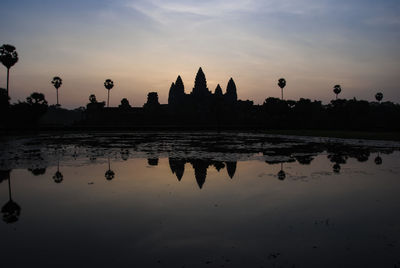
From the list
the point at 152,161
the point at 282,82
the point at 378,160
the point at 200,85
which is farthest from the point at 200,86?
the point at 378,160

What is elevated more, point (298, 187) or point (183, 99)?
point (183, 99)

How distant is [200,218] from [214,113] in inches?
3967

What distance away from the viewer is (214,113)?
109 meters

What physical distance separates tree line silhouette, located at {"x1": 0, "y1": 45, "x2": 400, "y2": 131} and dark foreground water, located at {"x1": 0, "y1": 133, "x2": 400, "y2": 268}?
56250 mm

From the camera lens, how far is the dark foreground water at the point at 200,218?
667cm

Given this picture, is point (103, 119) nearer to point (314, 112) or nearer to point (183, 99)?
point (183, 99)

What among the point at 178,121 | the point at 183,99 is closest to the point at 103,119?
the point at 178,121

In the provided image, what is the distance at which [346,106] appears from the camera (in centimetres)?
8369

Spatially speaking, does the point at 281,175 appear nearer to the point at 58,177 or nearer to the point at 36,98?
the point at 58,177

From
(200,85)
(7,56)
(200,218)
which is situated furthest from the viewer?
(200,85)

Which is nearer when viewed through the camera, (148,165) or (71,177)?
(71,177)

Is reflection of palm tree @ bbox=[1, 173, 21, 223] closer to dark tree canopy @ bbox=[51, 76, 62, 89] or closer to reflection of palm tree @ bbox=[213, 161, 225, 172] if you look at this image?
reflection of palm tree @ bbox=[213, 161, 225, 172]

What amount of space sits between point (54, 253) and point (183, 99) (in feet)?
461

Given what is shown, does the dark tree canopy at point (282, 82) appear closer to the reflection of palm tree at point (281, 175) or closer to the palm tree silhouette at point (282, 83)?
the palm tree silhouette at point (282, 83)
